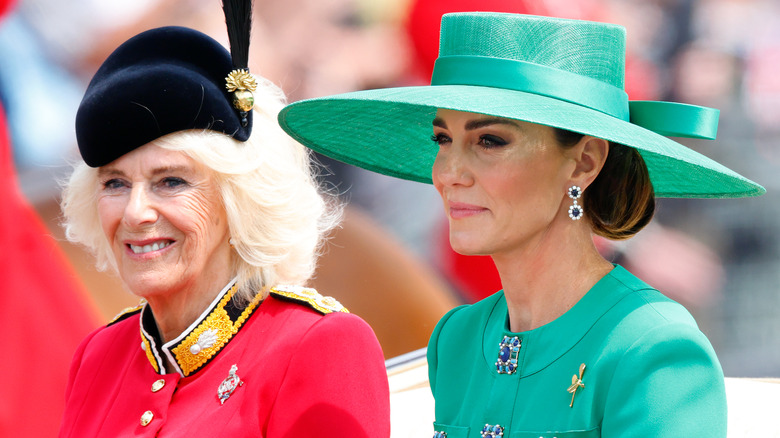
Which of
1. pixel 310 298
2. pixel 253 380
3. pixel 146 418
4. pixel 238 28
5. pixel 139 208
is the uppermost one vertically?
pixel 238 28

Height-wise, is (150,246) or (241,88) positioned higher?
(241,88)

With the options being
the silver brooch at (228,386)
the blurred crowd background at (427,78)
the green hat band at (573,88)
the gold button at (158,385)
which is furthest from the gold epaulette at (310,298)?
the blurred crowd background at (427,78)

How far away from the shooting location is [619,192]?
1808 mm

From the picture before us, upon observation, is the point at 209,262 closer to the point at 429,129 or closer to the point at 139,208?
the point at 139,208

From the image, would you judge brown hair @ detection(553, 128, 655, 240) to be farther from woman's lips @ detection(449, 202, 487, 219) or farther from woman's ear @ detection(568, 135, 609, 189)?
woman's lips @ detection(449, 202, 487, 219)

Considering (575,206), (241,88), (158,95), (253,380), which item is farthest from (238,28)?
(575,206)

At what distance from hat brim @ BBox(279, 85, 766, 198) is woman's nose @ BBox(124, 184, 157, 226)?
0.48 m

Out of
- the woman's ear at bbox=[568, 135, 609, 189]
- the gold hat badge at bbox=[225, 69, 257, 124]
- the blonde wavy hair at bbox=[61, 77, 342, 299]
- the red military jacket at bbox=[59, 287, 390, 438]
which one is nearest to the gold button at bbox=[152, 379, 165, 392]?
the red military jacket at bbox=[59, 287, 390, 438]

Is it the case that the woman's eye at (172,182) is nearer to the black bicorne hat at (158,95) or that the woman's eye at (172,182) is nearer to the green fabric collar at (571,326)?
the black bicorne hat at (158,95)

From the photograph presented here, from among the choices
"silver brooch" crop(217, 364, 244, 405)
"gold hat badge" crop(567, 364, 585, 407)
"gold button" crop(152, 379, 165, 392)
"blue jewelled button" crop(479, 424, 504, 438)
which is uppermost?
"gold hat badge" crop(567, 364, 585, 407)

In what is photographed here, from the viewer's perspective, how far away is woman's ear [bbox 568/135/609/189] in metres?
1.75

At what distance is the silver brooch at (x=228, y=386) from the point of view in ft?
7.41

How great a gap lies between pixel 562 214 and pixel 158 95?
3.70 ft

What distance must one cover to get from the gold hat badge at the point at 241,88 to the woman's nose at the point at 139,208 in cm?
34
